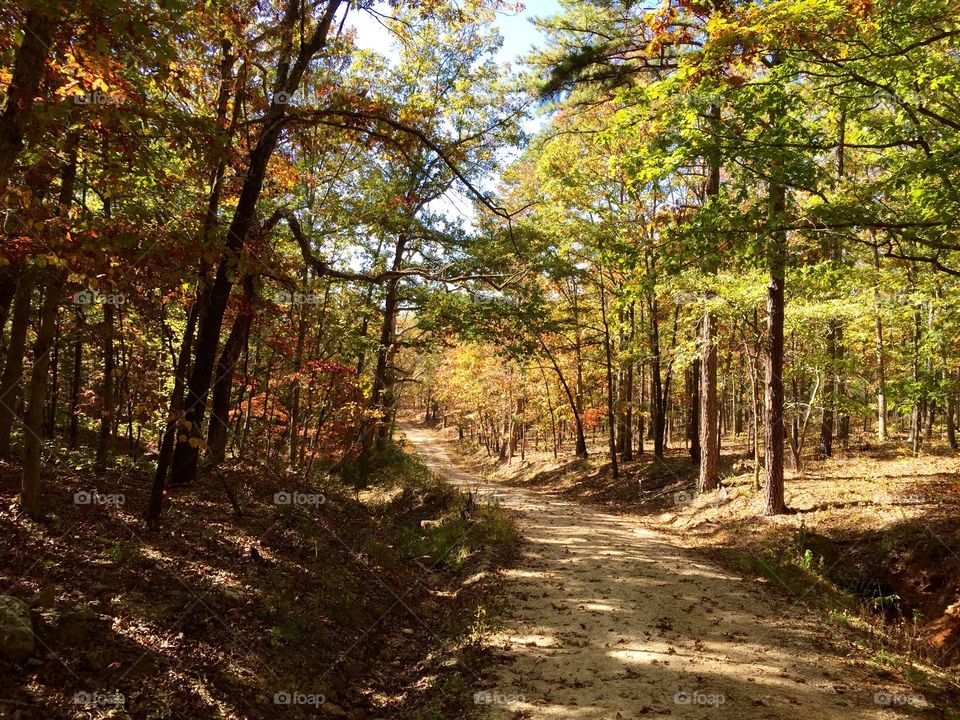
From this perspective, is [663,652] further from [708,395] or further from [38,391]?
[708,395]

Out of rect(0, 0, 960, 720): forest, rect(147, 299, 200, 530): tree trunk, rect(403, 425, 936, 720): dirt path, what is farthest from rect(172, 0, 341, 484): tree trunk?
rect(403, 425, 936, 720): dirt path

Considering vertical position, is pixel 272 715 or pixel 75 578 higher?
pixel 75 578

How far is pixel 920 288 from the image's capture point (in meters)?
9.20

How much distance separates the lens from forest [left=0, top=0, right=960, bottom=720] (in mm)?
5020

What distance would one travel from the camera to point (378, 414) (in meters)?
13.7

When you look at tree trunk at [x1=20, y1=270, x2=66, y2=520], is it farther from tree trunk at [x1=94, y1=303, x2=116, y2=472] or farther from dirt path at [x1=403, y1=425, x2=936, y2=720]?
dirt path at [x1=403, y1=425, x2=936, y2=720]

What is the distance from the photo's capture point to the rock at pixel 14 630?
3.95 m

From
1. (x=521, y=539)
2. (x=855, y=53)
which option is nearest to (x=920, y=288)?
(x=855, y=53)

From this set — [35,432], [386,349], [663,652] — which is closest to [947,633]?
[663,652]

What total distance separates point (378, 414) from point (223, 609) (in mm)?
7823

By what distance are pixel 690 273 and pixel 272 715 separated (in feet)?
34.4

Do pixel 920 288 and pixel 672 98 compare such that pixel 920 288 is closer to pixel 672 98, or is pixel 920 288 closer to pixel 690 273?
pixel 690 273

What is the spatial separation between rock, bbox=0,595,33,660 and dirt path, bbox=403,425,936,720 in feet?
12.7

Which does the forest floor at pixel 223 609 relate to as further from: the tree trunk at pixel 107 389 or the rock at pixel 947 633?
the rock at pixel 947 633
